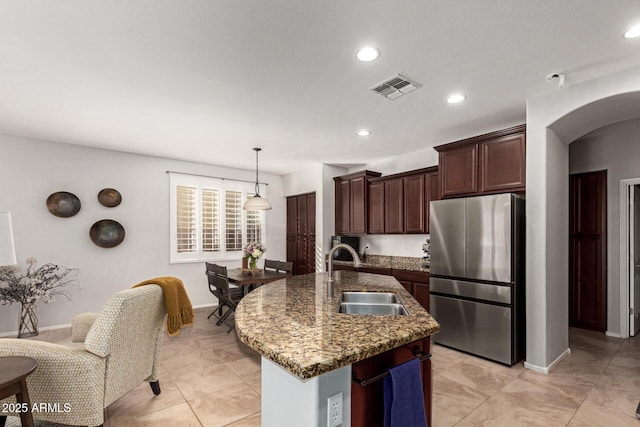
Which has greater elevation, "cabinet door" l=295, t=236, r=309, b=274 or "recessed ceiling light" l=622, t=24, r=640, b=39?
"recessed ceiling light" l=622, t=24, r=640, b=39

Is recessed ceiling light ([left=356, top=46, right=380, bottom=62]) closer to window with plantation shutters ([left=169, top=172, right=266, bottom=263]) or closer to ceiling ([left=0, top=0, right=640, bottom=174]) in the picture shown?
ceiling ([left=0, top=0, right=640, bottom=174])

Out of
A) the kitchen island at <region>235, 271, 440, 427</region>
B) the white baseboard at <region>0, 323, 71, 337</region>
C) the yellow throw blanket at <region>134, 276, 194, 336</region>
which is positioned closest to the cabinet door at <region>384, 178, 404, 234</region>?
the kitchen island at <region>235, 271, 440, 427</region>

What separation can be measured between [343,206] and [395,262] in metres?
1.34

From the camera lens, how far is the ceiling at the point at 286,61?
1.84 metres

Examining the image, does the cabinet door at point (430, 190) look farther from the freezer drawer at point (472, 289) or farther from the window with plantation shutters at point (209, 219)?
the window with plantation shutters at point (209, 219)

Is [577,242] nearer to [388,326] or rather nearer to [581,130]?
[581,130]

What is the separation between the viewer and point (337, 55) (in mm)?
2271

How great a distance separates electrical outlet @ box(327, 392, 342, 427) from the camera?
3.75 ft

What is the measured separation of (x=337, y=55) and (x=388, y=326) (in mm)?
1803

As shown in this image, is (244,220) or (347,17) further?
(244,220)

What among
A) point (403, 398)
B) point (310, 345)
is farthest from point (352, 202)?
point (310, 345)

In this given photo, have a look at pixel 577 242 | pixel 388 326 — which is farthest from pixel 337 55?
pixel 577 242

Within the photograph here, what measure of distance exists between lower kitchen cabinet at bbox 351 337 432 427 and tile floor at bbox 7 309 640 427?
3.64 feet

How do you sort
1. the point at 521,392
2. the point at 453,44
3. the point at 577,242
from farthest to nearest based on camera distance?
the point at 577,242
the point at 521,392
the point at 453,44
